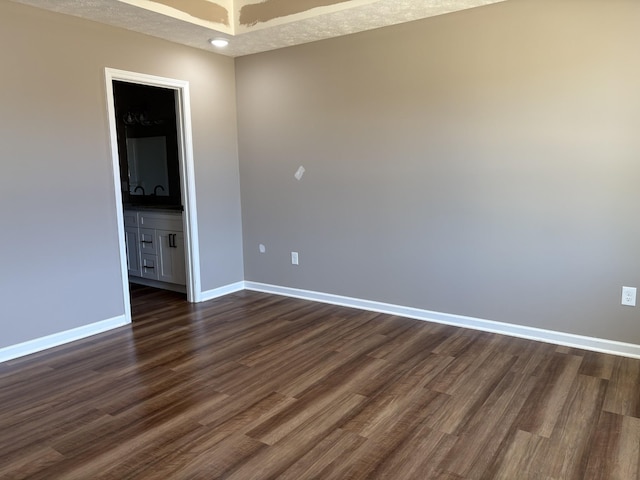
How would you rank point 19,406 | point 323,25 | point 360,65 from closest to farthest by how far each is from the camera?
1. point 19,406
2. point 323,25
3. point 360,65

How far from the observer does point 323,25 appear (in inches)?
149

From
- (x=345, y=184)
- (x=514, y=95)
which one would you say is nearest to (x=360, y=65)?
(x=345, y=184)

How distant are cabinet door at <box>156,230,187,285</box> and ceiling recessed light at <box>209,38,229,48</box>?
183 centimetres

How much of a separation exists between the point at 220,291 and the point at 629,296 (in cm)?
355

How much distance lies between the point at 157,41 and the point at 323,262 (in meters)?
2.44

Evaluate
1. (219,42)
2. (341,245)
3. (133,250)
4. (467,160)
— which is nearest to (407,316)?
(341,245)

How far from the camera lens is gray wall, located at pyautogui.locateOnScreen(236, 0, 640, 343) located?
3.13 meters

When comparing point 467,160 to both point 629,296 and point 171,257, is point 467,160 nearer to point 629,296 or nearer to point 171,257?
point 629,296

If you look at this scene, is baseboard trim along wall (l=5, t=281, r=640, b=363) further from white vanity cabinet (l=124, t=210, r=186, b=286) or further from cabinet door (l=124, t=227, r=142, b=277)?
cabinet door (l=124, t=227, r=142, b=277)

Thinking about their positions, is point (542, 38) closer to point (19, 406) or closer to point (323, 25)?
point (323, 25)

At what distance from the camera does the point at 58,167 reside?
352 centimetres

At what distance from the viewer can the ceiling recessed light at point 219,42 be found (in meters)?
4.12

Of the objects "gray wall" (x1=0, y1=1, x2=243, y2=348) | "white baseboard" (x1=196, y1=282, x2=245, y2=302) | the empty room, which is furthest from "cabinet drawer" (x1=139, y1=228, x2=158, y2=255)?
"gray wall" (x1=0, y1=1, x2=243, y2=348)

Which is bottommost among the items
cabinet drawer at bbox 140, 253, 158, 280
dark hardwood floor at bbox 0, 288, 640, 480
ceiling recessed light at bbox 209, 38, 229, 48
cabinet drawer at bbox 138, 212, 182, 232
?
dark hardwood floor at bbox 0, 288, 640, 480
